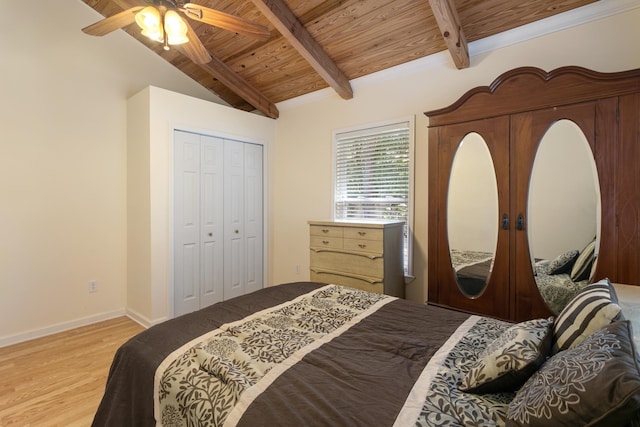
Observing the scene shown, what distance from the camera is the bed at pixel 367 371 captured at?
77 centimetres

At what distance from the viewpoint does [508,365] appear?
3.05 feet

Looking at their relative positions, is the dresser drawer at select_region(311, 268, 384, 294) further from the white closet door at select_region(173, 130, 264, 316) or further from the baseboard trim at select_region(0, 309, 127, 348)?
the baseboard trim at select_region(0, 309, 127, 348)

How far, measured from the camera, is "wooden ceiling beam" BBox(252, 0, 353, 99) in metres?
2.47

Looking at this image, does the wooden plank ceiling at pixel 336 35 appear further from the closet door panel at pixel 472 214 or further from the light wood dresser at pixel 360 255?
the light wood dresser at pixel 360 255

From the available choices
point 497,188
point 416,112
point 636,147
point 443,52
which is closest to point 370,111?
point 416,112

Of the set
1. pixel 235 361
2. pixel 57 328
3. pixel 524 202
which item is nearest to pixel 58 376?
pixel 57 328

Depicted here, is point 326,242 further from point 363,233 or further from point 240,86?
point 240,86

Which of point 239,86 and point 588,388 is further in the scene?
point 239,86

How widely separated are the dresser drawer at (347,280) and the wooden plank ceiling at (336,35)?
1960 mm

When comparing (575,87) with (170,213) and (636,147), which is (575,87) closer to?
(636,147)

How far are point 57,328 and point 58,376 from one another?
1.00m

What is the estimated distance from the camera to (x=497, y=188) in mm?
2221

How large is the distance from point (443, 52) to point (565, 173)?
1.47 metres

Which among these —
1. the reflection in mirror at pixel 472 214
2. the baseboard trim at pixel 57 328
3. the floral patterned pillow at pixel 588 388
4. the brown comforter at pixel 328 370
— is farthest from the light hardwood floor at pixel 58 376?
the reflection in mirror at pixel 472 214
